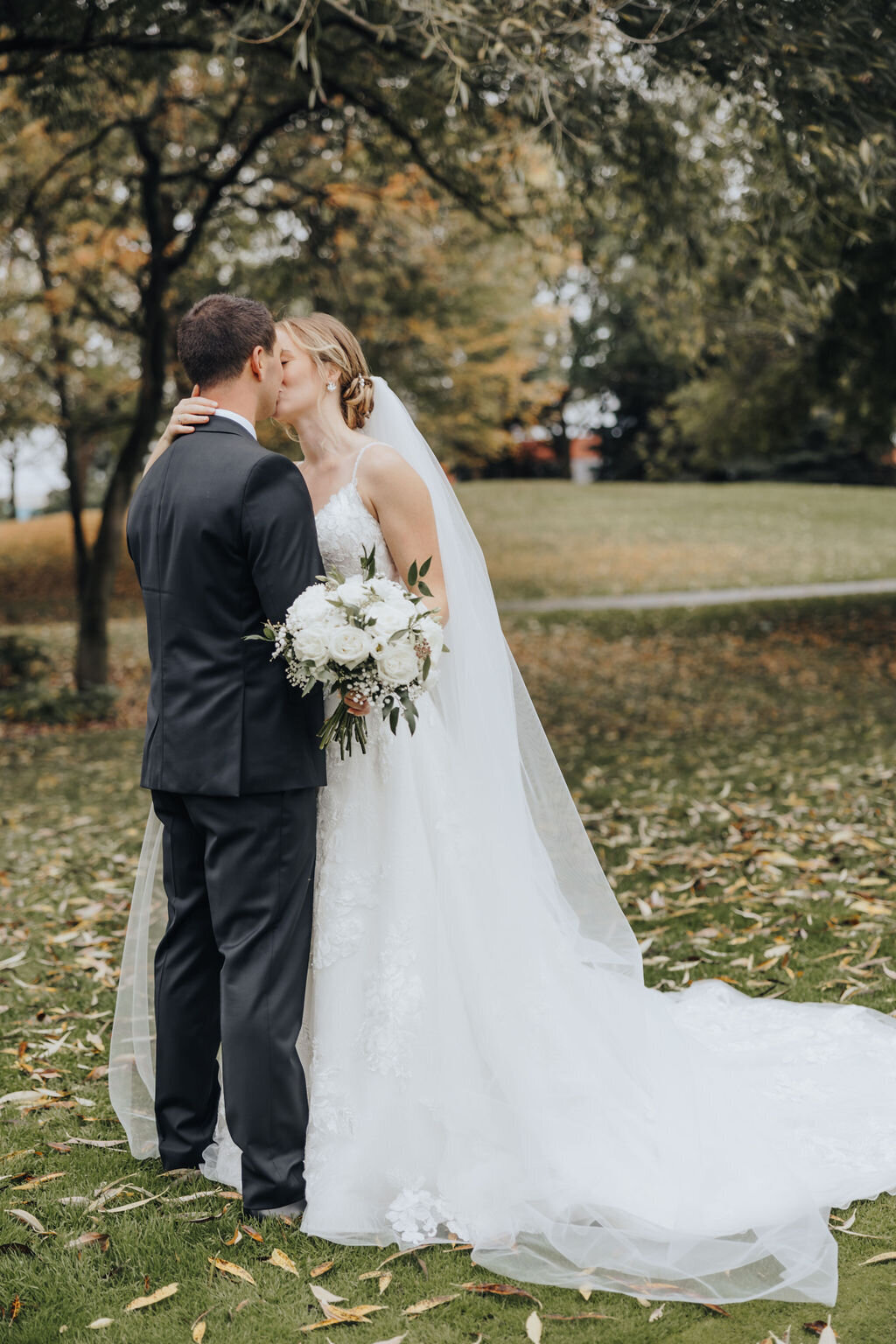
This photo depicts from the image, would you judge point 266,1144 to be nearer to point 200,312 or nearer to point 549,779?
point 549,779

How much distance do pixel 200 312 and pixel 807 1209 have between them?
10.1 ft

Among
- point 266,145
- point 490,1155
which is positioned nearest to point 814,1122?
point 490,1155

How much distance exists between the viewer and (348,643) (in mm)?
3055

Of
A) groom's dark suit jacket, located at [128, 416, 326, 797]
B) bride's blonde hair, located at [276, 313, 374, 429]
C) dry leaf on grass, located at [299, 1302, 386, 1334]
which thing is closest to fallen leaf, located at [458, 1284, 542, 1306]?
dry leaf on grass, located at [299, 1302, 386, 1334]

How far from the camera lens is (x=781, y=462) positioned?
4434 cm

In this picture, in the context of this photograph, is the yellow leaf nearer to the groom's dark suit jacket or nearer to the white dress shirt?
the groom's dark suit jacket

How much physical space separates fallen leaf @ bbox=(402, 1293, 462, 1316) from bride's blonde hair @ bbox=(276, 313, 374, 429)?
2.62m

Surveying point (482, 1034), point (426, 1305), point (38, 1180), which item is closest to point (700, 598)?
point (482, 1034)

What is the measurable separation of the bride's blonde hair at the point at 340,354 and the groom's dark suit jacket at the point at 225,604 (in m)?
0.45

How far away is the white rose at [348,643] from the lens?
3.05 metres

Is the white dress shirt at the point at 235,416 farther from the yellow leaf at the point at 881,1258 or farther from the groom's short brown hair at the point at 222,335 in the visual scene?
the yellow leaf at the point at 881,1258

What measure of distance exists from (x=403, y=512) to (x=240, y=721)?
0.86 m

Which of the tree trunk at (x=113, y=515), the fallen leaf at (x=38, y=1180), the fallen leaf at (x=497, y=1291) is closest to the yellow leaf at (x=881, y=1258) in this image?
the fallen leaf at (x=497, y=1291)

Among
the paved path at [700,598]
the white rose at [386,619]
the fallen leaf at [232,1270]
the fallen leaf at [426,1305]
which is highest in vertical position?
the white rose at [386,619]
